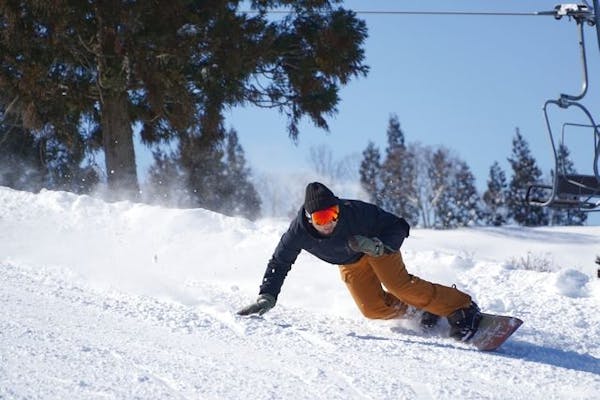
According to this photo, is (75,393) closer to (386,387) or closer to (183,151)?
(386,387)

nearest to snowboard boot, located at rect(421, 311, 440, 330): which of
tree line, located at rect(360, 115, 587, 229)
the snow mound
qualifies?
the snow mound

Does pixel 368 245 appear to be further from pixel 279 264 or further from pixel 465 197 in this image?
pixel 465 197

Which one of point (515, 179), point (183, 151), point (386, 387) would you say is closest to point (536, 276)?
point (386, 387)

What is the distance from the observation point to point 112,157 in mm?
13398

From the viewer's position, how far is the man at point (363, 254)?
5242 millimetres

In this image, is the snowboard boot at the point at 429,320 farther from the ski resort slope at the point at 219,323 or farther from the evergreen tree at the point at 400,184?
the evergreen tree at the point at 400,184

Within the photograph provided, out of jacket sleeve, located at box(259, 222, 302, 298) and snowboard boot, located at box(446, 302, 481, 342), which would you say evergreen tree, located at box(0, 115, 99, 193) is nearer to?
jacket sleeve, located at box(259, 222, 302, 298)

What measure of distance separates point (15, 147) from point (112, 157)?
16.4 feet

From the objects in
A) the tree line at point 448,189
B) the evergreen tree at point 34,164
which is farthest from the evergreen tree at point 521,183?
the evergreen tree at point 34,164

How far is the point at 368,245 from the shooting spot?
5.21m

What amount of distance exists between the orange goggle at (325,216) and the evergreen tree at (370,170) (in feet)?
138

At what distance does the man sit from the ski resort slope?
0.19 metres

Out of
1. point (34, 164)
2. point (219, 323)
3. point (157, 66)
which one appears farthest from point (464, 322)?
point (34, 164)

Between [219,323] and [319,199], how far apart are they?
43.1 inches
